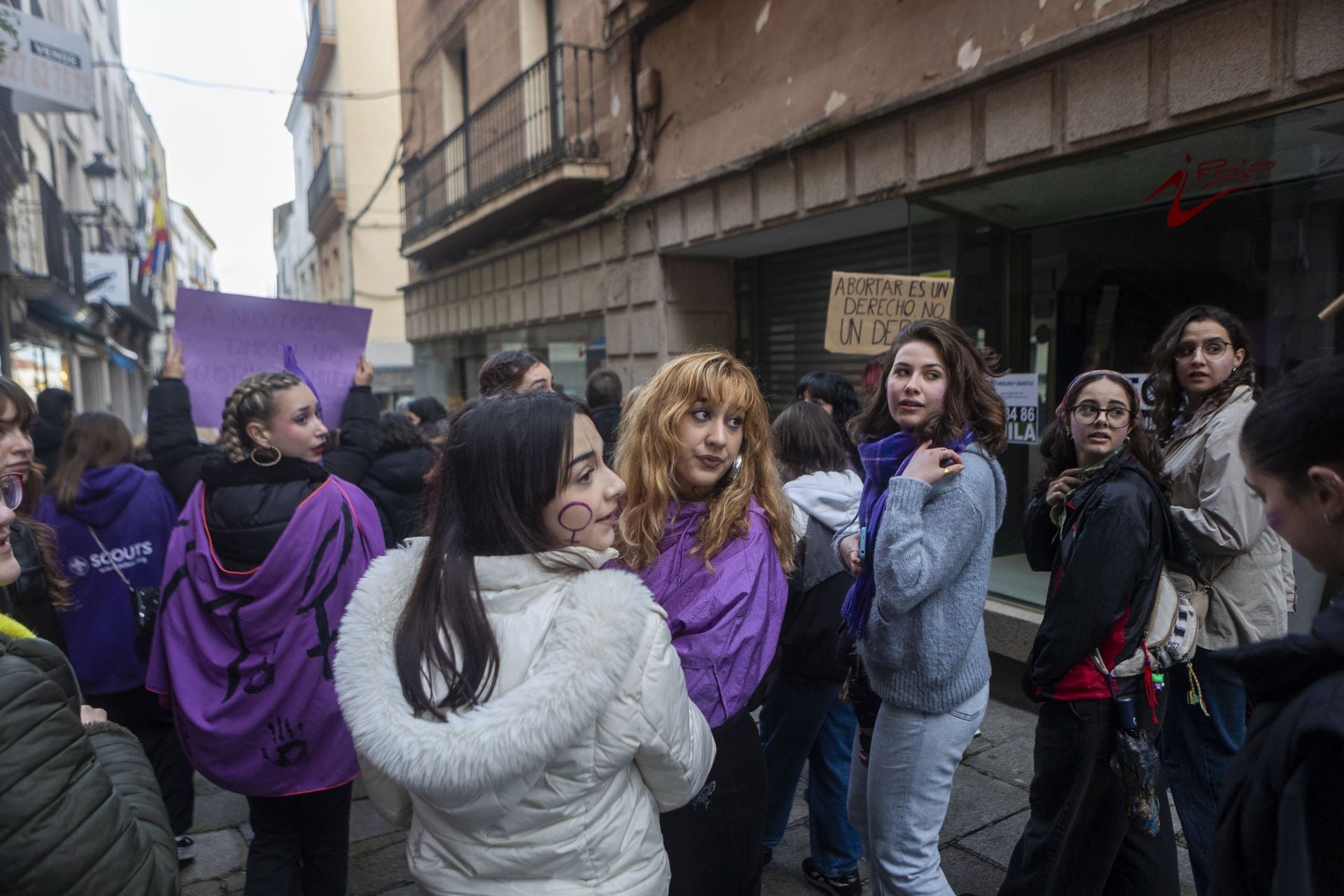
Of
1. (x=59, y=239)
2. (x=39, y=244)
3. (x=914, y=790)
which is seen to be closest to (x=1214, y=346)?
(x=914, y=790)

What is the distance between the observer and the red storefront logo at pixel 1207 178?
3766mm

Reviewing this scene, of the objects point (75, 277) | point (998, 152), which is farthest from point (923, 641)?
point (75, 277)

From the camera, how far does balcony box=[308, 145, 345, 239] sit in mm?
21172

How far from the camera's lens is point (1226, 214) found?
3922mm

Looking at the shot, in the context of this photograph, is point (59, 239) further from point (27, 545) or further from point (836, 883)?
point (836, 883)

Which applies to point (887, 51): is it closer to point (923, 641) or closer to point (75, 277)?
point (923, 641)

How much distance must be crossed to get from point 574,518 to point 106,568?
2527mm

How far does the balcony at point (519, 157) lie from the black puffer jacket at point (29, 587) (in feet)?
21.7

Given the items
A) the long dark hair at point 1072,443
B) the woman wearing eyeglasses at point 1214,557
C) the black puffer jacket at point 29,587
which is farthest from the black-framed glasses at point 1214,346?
the black puffer jacket at point 29,587

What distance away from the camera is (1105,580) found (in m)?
2.25

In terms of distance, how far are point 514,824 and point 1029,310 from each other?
460cm

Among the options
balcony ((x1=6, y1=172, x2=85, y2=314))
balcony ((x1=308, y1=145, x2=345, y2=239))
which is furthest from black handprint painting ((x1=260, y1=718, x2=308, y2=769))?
balcony ((x1=308, y1=145, x2=345, y2=239))

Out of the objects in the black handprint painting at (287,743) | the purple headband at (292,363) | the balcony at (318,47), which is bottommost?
the black handprint painting at (287,743)

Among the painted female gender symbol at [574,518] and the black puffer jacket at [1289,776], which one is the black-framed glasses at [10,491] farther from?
the black puffer jacket at [1289,776]
